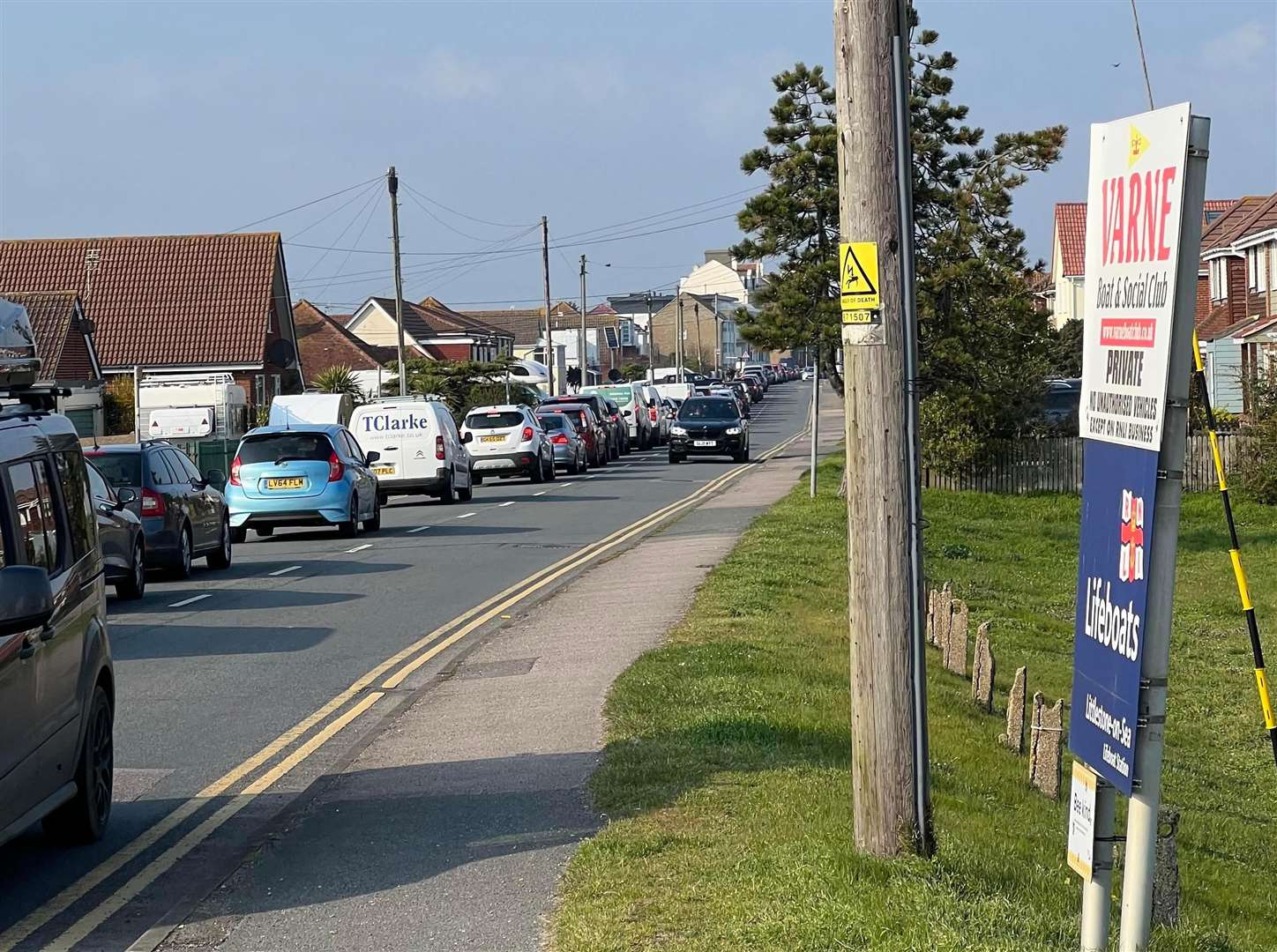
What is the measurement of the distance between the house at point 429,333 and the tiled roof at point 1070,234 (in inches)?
1431

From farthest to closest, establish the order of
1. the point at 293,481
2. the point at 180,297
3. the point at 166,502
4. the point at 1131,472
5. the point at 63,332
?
the point at 180,297, the point at 63,332, the point at 293,481, the point at 166,502, the point at 1131,472

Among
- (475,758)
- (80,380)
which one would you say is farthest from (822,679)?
(80,380)

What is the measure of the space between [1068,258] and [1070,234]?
193 cm

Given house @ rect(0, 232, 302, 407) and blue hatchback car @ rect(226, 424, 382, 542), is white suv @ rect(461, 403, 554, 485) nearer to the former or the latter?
blue hatchback car @ rect(226, 424, 382, 542)

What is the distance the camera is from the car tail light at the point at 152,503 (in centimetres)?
1973

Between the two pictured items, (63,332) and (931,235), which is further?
(63,332)

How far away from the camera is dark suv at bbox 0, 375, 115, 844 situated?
21.9 feet

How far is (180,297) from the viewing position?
6481cm

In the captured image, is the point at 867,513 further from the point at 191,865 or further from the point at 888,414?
the point at 191,865

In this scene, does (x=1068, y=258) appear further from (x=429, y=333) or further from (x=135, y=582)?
(x=135, y=582)

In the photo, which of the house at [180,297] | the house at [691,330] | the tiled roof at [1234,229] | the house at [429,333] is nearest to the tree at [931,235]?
the tiled roof at [1234,229]

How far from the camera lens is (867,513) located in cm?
670

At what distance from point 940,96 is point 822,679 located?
16.0m

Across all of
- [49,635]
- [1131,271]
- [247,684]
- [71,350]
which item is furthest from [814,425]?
[71,350]
